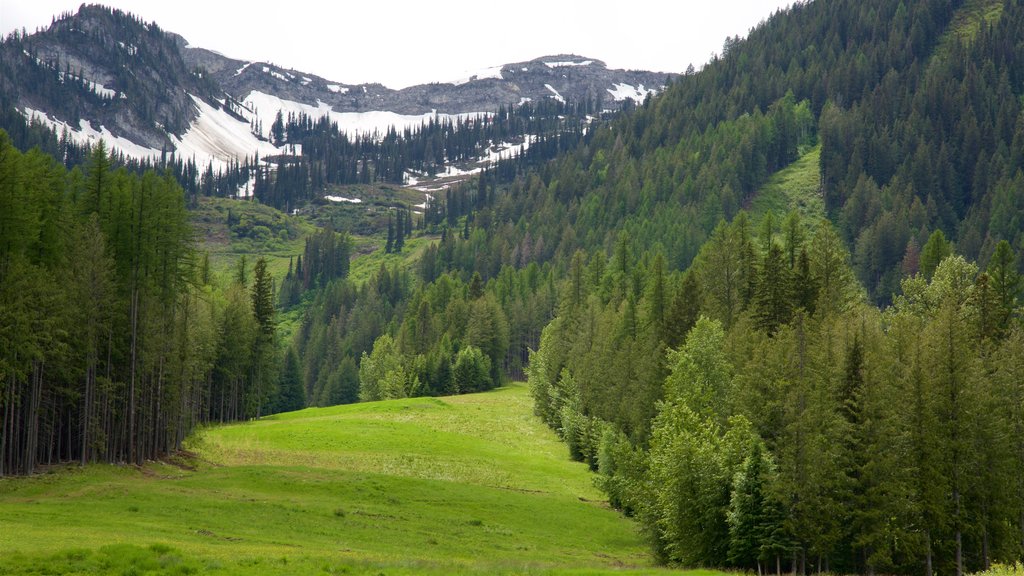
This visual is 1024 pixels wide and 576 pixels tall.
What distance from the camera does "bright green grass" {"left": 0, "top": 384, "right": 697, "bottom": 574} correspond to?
30047mm

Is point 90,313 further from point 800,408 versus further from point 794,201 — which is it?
point 794,201

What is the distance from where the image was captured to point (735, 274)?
78000 mm

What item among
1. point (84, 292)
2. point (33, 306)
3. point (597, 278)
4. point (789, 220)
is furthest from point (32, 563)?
point (597, 278)

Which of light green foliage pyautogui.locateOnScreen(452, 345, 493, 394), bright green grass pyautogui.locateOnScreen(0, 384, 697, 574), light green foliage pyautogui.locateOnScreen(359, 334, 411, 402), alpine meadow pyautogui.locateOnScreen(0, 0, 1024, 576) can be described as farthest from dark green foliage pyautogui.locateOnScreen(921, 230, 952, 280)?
light green foliage pyautogui.locateOnScreen(359, 334, 411, 402)

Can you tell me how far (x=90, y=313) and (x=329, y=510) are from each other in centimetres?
2018

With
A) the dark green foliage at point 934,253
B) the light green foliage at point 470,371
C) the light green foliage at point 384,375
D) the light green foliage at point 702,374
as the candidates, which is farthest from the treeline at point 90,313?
the dark green foliage at point 934,253

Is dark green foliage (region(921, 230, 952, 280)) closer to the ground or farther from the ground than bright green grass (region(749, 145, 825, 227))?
closer to the ground

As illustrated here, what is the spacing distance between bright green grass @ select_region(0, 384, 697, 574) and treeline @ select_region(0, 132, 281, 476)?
3566mm

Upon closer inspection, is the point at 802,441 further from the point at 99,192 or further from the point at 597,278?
the point at 597,278

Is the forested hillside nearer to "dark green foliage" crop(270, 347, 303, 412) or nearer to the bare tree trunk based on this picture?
the bare tree trunk

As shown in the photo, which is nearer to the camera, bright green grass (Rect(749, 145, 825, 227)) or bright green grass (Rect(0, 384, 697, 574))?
bright green grass (Rect(0, 384, 697, 574))

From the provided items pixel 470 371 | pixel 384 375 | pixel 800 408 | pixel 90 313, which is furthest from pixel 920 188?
pixel 90 313

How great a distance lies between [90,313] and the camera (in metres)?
53.0

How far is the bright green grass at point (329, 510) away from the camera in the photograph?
30.0 m
